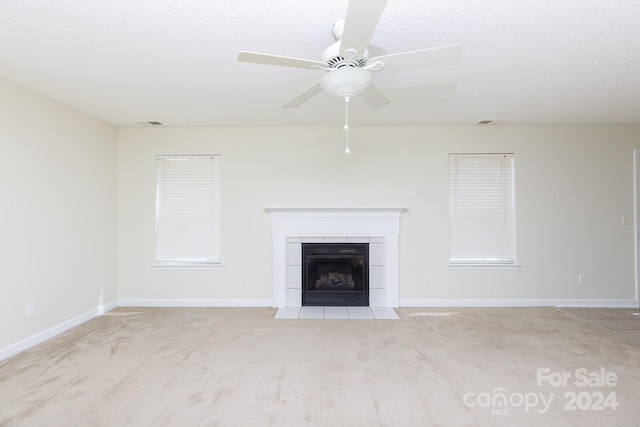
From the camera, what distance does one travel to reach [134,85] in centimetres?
314

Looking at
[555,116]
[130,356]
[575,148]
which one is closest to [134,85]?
[130,356]

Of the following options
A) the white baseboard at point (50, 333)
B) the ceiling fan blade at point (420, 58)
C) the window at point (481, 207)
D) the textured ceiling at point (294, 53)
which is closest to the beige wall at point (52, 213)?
the white baseboard at point (50, 333)

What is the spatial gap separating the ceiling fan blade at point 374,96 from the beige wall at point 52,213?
3.04 metres

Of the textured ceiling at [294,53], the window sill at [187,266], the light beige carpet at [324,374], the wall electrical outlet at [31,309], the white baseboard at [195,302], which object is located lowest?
the light beige carpet at [324,374]

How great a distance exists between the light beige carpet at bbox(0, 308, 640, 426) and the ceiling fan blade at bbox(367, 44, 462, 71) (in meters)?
2.05

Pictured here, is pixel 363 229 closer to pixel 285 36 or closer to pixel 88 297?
pixel 285 36

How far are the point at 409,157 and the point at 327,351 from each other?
2718mm

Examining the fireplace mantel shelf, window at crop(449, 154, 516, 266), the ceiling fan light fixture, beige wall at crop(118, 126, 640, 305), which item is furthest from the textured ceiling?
the fireplace mantel shelf

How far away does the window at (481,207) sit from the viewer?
4.69 metres

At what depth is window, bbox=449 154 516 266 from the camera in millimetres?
4688

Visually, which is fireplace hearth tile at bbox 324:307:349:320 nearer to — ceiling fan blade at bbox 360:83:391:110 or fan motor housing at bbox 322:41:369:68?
ceiling fan blade at bbox 360:83:391:110

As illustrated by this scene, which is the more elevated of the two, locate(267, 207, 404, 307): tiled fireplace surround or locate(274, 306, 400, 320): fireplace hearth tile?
locate(267, 207, 404, 307): tiled fireplace surround

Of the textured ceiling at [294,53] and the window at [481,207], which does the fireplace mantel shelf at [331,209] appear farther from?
the textured ceiling at [294,53]

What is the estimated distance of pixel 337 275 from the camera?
4.75 meters
